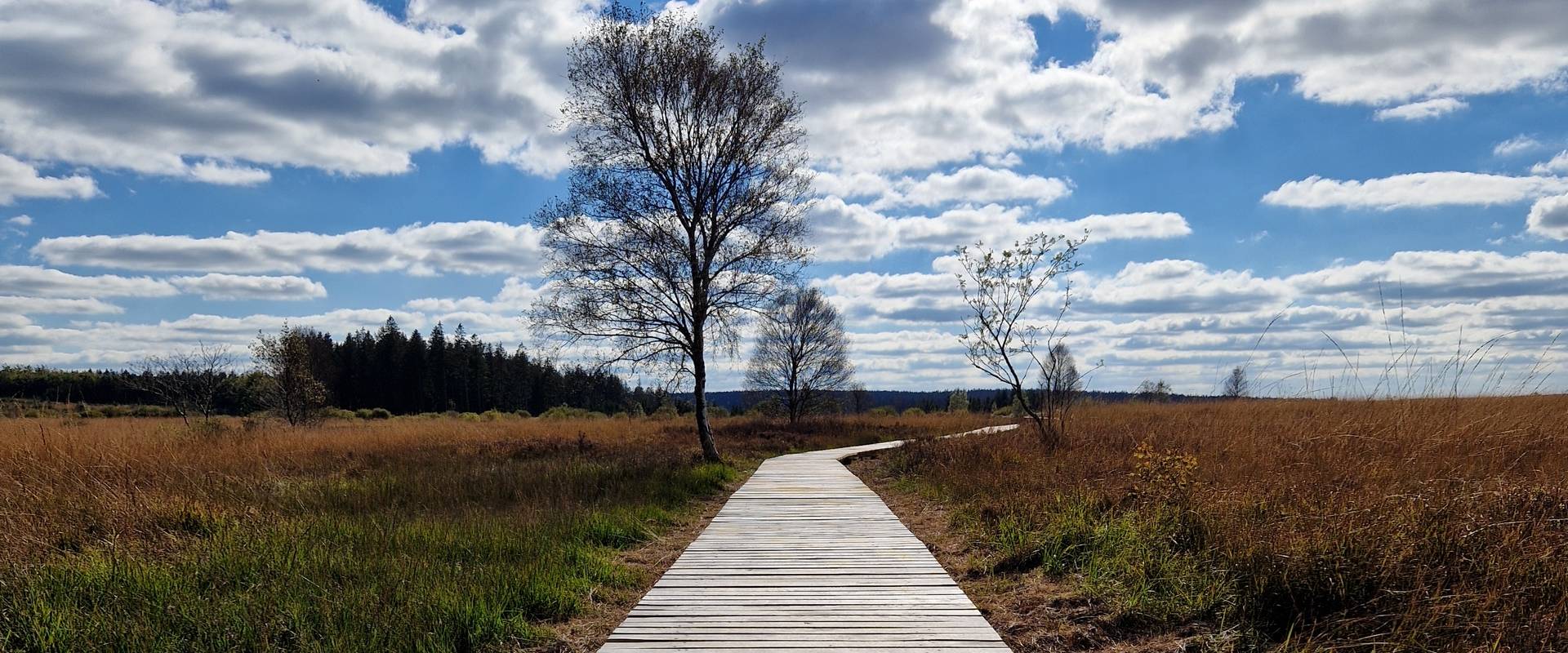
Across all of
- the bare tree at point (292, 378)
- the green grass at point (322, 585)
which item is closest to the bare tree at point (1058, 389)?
the green grass at point (322, 585)

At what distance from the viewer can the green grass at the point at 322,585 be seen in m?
4.77

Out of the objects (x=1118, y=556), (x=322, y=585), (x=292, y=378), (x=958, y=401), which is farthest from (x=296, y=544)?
(x=958, y=401)

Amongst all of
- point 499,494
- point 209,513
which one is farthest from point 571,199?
point 209,513

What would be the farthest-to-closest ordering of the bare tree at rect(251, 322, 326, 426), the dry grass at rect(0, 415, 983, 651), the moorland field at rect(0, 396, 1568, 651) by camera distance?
1. the bare tree at rect(251, 322, 326, 426)
2. the dry grass at rect(0, 415, 983, 651)
3. the moorland field at rect(0, 396, 1568, 651)

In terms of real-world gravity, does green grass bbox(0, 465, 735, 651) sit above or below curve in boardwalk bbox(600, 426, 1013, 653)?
above

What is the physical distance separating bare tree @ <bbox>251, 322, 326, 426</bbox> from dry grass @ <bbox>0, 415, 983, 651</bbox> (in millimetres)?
20219

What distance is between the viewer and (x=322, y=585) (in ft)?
18.5

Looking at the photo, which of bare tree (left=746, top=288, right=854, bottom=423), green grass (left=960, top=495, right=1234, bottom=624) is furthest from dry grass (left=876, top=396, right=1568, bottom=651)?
bare tree (left=746, top=288, right=854, bottom=423)

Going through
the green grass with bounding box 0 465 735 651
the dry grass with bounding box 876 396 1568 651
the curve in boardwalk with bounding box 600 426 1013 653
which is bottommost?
the curve in boardwalk with bounding box 600 426 1013 653

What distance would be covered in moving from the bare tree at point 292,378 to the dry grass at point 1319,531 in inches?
1220

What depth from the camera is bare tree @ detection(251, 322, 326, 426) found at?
108ft

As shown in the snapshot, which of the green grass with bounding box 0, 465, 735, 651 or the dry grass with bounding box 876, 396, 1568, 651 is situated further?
the green grass with bounding box 0, 465, 735, 651

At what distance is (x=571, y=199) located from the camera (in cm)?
1666

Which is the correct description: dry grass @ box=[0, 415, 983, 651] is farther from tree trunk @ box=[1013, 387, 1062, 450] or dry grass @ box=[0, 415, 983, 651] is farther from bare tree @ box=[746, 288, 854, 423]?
bare tree @ box=[746, 288, 854, 423]
